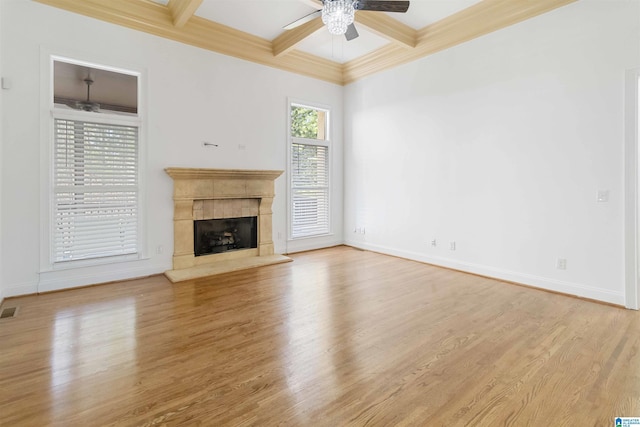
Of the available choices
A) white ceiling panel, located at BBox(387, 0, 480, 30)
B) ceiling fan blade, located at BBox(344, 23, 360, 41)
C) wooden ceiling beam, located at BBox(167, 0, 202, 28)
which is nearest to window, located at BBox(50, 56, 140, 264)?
wooden ceiling beam, located at BBox(167, 0, 202, 28)

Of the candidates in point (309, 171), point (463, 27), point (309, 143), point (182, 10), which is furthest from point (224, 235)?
point (463, 27)

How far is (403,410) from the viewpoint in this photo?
1800 mm

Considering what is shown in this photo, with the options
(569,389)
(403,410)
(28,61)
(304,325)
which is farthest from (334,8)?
(28,61)

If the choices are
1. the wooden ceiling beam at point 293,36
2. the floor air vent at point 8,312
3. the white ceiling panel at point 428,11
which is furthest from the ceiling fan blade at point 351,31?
the floor air vent at point 8,312

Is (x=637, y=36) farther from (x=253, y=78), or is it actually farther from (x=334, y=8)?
(x=253, y=78)

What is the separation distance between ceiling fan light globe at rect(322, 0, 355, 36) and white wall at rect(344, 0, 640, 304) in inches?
102

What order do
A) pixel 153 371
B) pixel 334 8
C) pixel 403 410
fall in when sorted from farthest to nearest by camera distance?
1. pixel 334 8
2. pixel 153 371
3. pixel 403 410

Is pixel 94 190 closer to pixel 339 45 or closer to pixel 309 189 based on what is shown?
pixel 309 189

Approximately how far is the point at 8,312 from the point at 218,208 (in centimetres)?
264

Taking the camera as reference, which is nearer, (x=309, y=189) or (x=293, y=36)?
(x=293, y=36)

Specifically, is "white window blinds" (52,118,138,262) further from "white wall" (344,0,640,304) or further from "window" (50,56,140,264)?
"white wall" (344,0,640,304)

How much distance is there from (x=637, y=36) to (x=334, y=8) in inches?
121

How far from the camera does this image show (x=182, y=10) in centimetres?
411

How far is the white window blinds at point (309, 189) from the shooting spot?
608cm
